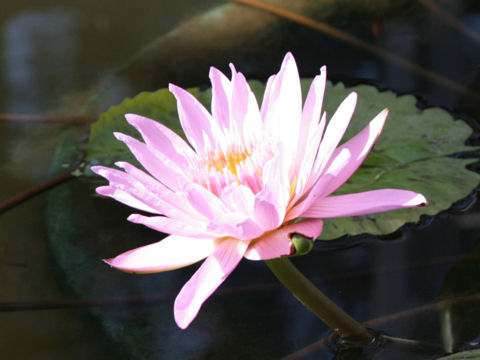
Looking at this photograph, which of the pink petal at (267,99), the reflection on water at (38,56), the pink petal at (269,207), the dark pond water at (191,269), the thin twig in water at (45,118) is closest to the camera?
the pink petal at (269,207)

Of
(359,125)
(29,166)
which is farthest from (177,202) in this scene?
(29,166)

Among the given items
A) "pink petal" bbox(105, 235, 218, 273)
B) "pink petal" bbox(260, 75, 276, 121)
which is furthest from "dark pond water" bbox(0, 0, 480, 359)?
"pink petal" bbox(260, 75, 276, 121)

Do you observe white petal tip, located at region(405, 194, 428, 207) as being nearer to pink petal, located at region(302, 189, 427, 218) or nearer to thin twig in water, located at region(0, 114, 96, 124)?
pink petal, located at region(302, 189, 427, 218)

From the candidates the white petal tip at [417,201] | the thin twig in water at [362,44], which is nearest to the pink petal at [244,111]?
the white petal tip at [417,201]

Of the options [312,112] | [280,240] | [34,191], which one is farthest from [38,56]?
[280,240]

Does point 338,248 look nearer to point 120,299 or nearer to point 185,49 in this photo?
point 120,299

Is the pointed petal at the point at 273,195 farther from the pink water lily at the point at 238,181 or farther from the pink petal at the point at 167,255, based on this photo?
the pink petal at the point at 167,255
